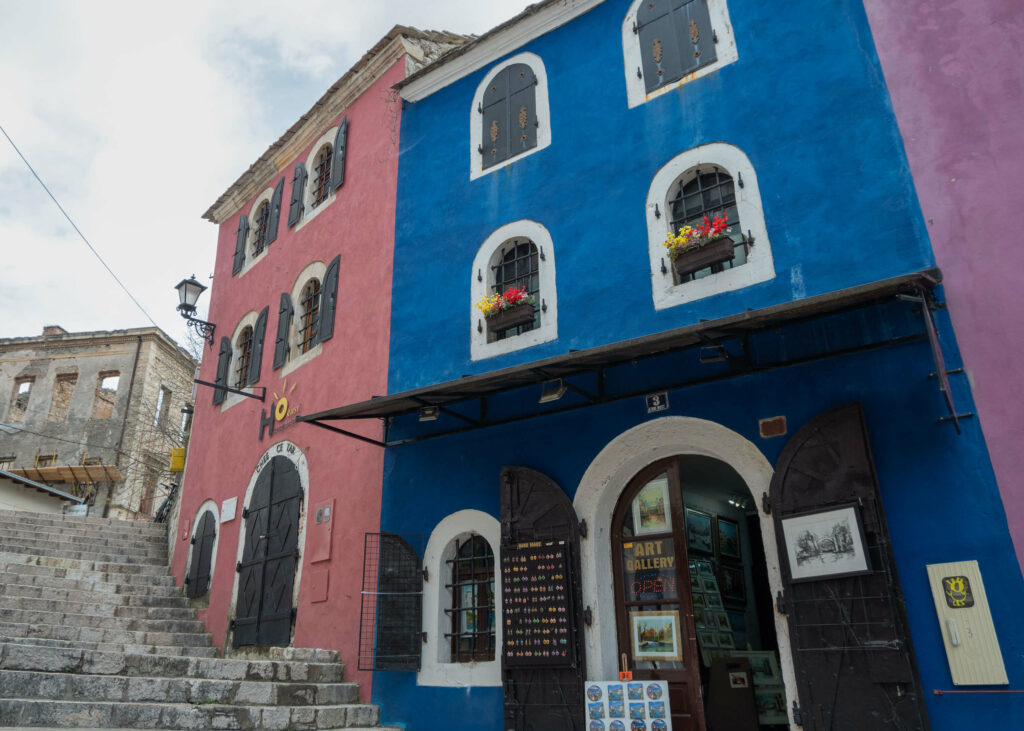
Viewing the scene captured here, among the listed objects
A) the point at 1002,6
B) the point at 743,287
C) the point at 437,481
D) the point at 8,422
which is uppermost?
the point at 8,422

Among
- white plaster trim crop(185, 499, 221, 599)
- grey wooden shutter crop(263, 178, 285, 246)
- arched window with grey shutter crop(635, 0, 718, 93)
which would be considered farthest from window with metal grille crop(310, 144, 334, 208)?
arched window with grey shutter crop(635, 0, 718, 93)

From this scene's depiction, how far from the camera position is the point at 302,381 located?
11.4m

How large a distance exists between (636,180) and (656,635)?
14.6ft

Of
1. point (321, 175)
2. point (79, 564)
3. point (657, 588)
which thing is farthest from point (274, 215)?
point (657, 588)

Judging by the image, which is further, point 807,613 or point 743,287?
point 743,287

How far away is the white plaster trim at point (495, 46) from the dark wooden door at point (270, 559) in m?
5.67

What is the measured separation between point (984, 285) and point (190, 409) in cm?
1485

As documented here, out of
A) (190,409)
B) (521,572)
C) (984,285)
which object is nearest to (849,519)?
(984,285)

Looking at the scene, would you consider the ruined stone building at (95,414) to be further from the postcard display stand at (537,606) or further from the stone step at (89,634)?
the postcard display stand at (537,606)

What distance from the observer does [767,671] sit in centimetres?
819

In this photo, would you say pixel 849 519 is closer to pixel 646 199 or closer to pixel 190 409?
pixel 646 199

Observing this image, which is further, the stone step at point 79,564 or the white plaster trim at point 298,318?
the white plaster trim at point 298,318

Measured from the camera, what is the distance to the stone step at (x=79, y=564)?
1089 cm

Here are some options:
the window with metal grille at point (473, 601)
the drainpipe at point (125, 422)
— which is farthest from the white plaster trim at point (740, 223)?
the drainpipe at point (125, 422)
